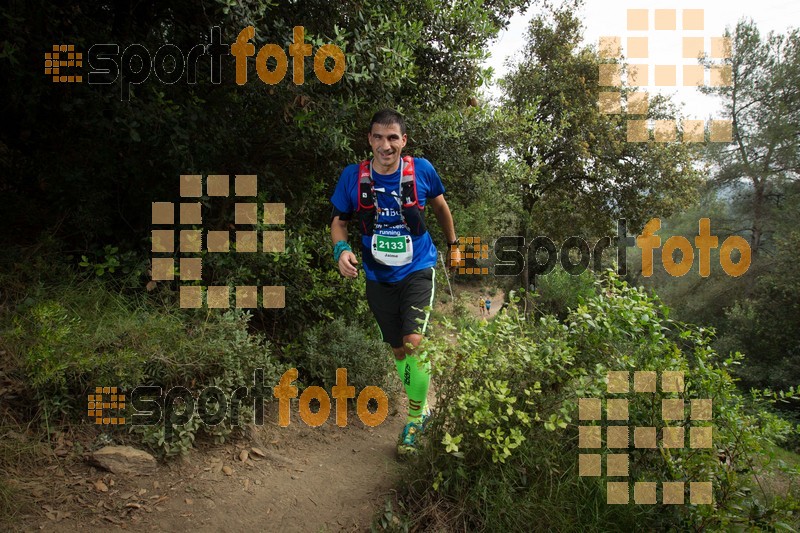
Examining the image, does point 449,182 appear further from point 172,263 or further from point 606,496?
point 606,496

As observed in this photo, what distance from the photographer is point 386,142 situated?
11.1 feet

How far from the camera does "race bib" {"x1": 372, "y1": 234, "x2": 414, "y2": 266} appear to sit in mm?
3564

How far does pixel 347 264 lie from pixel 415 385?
102 centimetres

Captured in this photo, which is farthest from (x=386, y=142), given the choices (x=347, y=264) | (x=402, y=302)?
(x=402, y=302)

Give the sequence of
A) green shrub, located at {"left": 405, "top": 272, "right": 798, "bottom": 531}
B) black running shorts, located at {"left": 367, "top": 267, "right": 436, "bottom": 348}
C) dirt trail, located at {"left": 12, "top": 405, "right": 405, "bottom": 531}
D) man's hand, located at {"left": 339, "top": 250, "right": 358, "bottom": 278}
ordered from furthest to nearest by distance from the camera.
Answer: black running shorts, located at {"left": 367, "top": 267, "right": 436, "bottom": 348} → man's hand, located at {"left": 339, "top": 250, "right": 358, "bottom": 278} → dirt trail, located at {"left": 12, "top": 405, "right": 405, "bottom": 531} → green shrub, located at {"left": 405, "top": 272, "right": 798, "bottom": 531}

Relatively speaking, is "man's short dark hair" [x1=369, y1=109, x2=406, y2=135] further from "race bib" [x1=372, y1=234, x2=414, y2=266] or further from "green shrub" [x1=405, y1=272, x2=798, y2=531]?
"green shrub" [x1=405, y1=272, x2=798, y2=531]

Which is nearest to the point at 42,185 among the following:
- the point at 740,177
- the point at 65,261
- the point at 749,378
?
the point at 65,261

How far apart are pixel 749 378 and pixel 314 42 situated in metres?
18.1

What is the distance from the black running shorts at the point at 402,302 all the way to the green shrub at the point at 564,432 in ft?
1.50

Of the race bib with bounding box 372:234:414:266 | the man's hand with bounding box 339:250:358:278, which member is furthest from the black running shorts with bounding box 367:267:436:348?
the man's hand with bounding box 339:250:358:278

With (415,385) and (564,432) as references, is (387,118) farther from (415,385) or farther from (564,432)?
(564,432)

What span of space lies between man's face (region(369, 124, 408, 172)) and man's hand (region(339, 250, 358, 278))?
68cm

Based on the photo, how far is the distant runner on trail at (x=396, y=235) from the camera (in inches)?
135

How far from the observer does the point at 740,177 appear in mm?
20203
